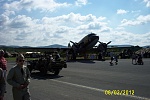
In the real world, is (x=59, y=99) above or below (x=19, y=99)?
below

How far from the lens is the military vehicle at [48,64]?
61.4ft

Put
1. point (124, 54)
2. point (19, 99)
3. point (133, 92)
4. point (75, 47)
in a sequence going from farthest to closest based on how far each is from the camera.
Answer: point (124, 54), point (75, 47), point (133, 92), point (19, 99)

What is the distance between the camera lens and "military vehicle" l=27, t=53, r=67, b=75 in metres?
18.7

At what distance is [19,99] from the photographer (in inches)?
224

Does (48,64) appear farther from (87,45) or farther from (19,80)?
(87,45)

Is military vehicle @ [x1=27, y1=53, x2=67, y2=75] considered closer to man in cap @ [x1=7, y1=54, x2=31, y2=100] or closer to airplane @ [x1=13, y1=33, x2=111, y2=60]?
man in cap @ [x1=7, y1=54, x2=31, y2=100]

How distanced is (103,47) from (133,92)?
126 ft

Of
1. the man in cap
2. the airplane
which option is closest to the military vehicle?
the man in cap

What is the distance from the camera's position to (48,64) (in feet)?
61.5

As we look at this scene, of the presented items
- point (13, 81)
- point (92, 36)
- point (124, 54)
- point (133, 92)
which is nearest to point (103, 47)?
point (92, 36)

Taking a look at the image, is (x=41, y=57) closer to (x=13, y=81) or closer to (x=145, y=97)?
(x=145, y=97)

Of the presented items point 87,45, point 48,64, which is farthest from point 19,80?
point 87,45

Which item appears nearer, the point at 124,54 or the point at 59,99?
the point at 59,99

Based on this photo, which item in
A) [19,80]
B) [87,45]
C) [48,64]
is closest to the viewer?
[19,80]
